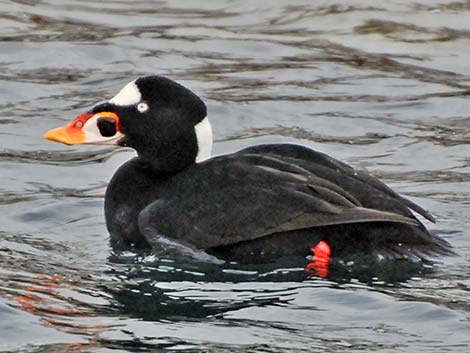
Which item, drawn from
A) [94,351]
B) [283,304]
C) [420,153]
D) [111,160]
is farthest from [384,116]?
[94,351]

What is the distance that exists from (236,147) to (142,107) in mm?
2402

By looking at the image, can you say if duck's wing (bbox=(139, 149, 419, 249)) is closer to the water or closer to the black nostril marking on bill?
the water

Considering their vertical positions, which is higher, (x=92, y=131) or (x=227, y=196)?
(x=92, y=131)

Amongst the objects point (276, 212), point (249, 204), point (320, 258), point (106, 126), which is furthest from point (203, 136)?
point (320, 258)

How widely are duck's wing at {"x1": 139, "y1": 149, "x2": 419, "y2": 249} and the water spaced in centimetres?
19

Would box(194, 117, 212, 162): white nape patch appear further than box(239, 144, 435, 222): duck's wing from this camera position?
Yes

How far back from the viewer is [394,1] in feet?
44.9

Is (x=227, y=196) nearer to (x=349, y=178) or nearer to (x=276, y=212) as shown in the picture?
(x=276, y=212)

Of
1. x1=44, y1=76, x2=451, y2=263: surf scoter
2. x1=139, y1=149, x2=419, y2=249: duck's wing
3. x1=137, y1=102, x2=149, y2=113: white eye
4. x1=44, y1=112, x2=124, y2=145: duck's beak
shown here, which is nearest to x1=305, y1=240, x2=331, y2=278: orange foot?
x1=44, y1=76, x2=451, y2=263: surf scoter

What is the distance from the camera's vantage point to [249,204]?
7719 millimetres

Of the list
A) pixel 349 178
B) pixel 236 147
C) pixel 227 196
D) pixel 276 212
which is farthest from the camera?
pixel 236 147

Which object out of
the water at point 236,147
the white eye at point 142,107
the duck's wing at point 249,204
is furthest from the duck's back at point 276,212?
the white eye at point 142,107

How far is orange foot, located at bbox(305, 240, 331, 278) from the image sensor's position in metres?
7.72

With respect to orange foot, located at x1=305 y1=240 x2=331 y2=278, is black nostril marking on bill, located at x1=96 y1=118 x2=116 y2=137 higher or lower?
higher
